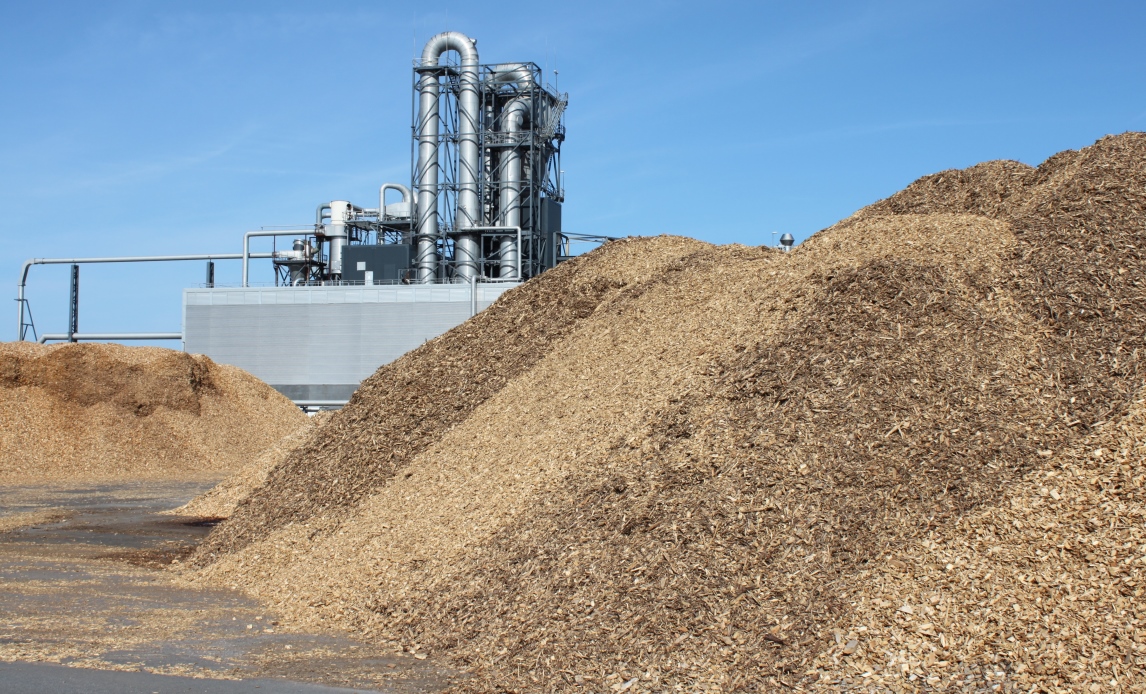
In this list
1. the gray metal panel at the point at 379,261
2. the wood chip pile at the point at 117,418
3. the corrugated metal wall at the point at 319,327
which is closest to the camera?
the wood chip pile at the point at 117,418

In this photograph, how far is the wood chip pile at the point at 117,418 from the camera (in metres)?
24.9

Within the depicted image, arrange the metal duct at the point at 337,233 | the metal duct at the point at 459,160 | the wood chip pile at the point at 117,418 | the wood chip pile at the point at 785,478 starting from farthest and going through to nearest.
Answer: the metal duct at the point at 337,233
the metal duct at the point at 459,160
the wood chip pile at the point at 117,418
the wood chip pile at the point at 785,478

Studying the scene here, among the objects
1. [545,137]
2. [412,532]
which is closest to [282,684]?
[412,532]

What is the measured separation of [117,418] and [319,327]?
11.1m

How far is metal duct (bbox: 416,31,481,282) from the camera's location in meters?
37.4

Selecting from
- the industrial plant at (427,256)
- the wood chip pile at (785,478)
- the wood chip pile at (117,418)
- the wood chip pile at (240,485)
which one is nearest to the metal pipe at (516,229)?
the industrial plant at (427,256)

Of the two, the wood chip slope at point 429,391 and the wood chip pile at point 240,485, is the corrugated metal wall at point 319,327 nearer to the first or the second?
the wood chip pile at point 240,485

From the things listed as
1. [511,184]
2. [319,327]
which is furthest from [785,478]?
[319,327]

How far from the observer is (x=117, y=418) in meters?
Answer: 26.9

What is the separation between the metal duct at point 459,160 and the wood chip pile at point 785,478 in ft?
82.2

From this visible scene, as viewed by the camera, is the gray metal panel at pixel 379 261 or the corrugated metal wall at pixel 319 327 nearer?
the corrugated metal wall at pixel 319 327

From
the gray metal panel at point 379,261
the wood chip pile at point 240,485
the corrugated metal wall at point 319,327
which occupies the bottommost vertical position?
the wood chip pile at point 240,485

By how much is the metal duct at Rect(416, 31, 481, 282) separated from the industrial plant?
38 mm

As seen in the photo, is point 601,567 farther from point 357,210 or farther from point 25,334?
point 25,334
